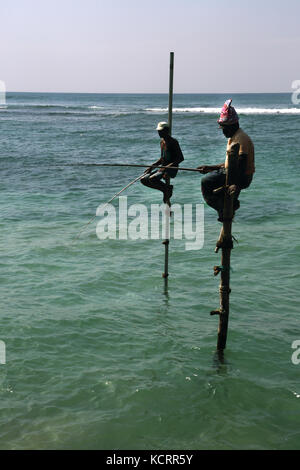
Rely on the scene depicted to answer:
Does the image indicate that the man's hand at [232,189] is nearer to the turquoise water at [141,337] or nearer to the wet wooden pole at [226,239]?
the wet wooden pole at [226,239]

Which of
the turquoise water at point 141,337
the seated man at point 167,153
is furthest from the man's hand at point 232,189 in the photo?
the turquoise water at point 141,337

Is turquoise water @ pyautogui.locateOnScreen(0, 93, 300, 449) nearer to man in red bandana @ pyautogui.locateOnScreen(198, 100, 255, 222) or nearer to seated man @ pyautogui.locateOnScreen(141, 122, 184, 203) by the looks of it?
seated man @ pyautogui.locateOnScreen(141, 122, 184, 203)

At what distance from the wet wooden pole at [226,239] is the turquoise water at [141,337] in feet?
1.95

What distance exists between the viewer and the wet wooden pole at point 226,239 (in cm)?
621

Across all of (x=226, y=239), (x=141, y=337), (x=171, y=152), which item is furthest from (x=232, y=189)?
(x=141, y=337)

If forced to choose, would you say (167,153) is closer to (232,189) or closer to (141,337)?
(232,189)

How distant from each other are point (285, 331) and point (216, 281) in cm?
231

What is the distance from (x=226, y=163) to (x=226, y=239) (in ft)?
3.36

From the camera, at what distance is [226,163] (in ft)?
20.6

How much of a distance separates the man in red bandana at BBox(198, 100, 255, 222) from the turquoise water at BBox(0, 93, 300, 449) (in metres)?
2.31

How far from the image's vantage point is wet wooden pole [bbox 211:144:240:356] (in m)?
6.21

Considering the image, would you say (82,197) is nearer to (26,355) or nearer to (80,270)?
(80,270)
